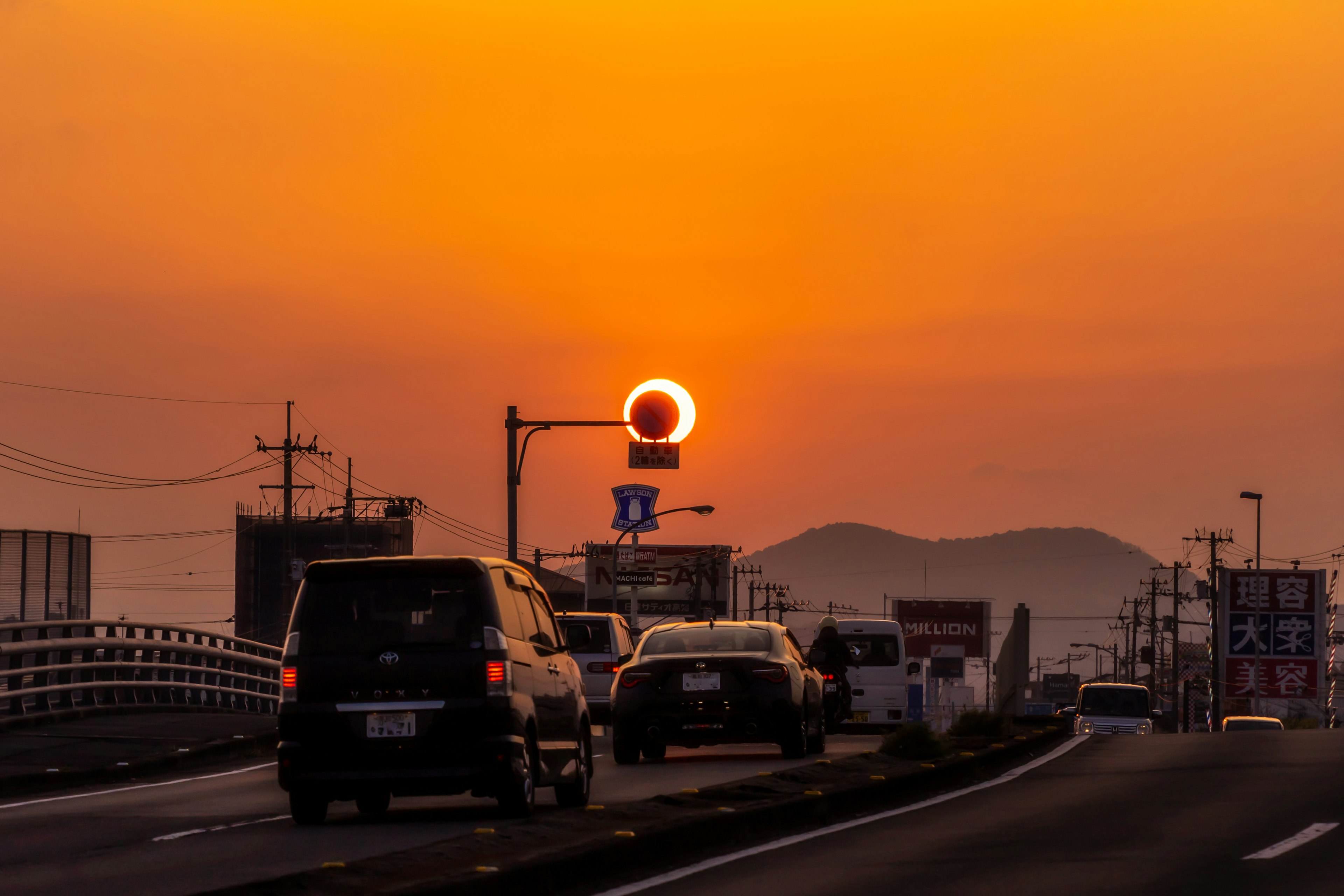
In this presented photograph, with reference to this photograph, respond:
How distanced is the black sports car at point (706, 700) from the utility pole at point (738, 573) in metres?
86.4

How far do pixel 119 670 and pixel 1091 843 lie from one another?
1690 cm

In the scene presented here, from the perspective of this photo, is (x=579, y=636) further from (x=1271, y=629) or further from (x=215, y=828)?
(x=1271, y=629)

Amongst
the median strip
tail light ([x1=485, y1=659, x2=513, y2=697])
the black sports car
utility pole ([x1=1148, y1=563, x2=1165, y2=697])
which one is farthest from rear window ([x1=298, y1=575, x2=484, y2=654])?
utility pole ([x1=1148, y1=563, x2=1165, y2=697])

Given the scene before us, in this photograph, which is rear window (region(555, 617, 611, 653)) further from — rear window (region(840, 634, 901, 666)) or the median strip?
the median strip

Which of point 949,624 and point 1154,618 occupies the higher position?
point 1154,618

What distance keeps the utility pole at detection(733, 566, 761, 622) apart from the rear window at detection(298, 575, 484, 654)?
92.6 m

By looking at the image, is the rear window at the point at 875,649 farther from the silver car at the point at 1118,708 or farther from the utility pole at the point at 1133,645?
the utility pole at the point at 1133,645

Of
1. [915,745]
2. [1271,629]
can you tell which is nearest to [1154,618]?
[1271,629]

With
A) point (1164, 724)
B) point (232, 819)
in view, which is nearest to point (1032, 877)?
point (232, 819)

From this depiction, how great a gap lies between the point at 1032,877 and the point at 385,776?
16.0ft

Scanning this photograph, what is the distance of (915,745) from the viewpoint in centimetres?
1758

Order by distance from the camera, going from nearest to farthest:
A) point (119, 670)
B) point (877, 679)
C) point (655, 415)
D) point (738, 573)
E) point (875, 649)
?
point (119, 670)
point (655, 415)
point (877, 679)
point (875, 649)
point (738, 573)

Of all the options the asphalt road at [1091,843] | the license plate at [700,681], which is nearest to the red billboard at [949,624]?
the license plate at [700,681]

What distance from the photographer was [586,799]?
46.8 ft
